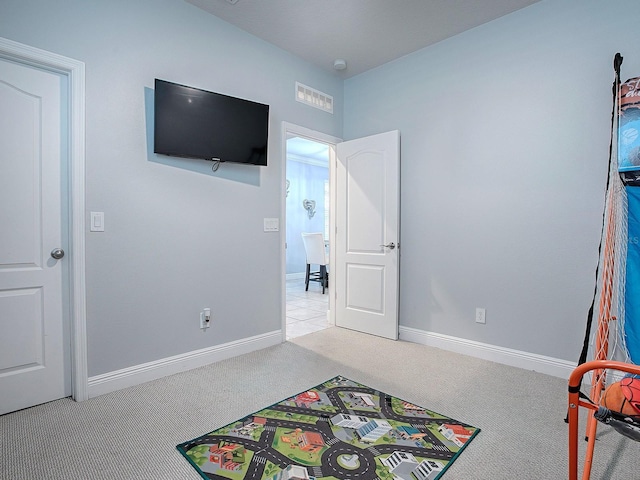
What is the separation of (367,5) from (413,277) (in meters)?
2.28

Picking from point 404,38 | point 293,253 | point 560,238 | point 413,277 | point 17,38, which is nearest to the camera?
point 17,38

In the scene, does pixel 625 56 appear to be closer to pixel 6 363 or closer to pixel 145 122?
pixel 145 122

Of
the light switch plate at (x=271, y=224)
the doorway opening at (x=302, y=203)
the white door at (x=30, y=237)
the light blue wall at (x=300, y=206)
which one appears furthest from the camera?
the light blue wall at (x=300, y=206)

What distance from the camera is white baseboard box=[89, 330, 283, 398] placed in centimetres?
229

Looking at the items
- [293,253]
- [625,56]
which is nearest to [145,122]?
[625,56]

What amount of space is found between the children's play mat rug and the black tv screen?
1833 mm

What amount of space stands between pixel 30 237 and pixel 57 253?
6.3 inches

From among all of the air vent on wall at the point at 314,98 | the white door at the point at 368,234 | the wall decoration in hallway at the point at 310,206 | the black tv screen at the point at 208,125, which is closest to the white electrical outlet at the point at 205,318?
the black tv screen at the point at 208,125

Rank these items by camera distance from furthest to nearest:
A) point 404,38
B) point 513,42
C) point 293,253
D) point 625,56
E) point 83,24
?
point 293,253, point 404,38, point 513,42, point 625,56, point 83,24

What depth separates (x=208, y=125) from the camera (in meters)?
2.65

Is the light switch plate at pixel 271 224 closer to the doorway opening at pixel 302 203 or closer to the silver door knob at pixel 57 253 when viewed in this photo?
the silver door knob at pixel 57 253

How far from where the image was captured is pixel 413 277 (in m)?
3.39

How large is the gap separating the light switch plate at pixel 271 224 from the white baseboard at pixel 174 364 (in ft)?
3.11

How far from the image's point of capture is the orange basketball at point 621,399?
3.87 ft
